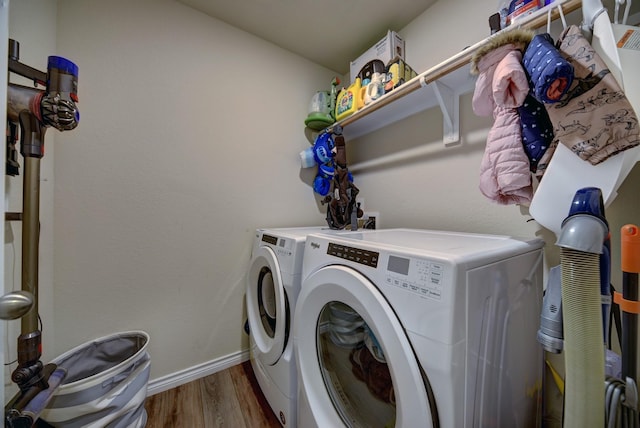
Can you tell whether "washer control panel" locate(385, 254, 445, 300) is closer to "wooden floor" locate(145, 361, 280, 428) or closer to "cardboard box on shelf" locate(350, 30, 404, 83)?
"wooden floor" locate(145, 361, 280, 428)

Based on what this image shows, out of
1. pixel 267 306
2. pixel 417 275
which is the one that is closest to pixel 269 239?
pixel 267 306

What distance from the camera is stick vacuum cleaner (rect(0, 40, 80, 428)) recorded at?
0.63 metres

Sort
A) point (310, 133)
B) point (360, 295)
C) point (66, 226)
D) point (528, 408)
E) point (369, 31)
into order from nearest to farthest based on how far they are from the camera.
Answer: point (360, 295), point (528, 408), point (66, 226), point (369, 31), point (310, 133)

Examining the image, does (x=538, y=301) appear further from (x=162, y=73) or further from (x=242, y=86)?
(x=162, y=73)

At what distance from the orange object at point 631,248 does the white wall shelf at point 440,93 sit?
2.14 ft

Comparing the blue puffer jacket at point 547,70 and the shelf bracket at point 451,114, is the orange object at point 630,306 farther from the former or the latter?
the shelf bracket at point 451,114

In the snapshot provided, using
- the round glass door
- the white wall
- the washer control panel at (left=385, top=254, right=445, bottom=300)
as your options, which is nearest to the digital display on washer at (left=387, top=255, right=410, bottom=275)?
the washer control panel at (left=385, top=254, right=445, bottom=300)

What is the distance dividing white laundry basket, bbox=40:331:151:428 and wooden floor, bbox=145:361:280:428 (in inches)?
4.5

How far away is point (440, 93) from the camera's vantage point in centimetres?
108

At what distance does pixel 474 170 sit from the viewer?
107cm

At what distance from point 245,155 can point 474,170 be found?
1327 millimetres

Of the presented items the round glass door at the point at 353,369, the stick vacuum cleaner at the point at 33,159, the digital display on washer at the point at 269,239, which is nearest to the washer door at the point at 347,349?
the round glass door at the point at 353,369

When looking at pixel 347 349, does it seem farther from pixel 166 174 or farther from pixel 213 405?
pixel 166 174

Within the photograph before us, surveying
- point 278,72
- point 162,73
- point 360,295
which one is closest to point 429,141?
point 360,295
